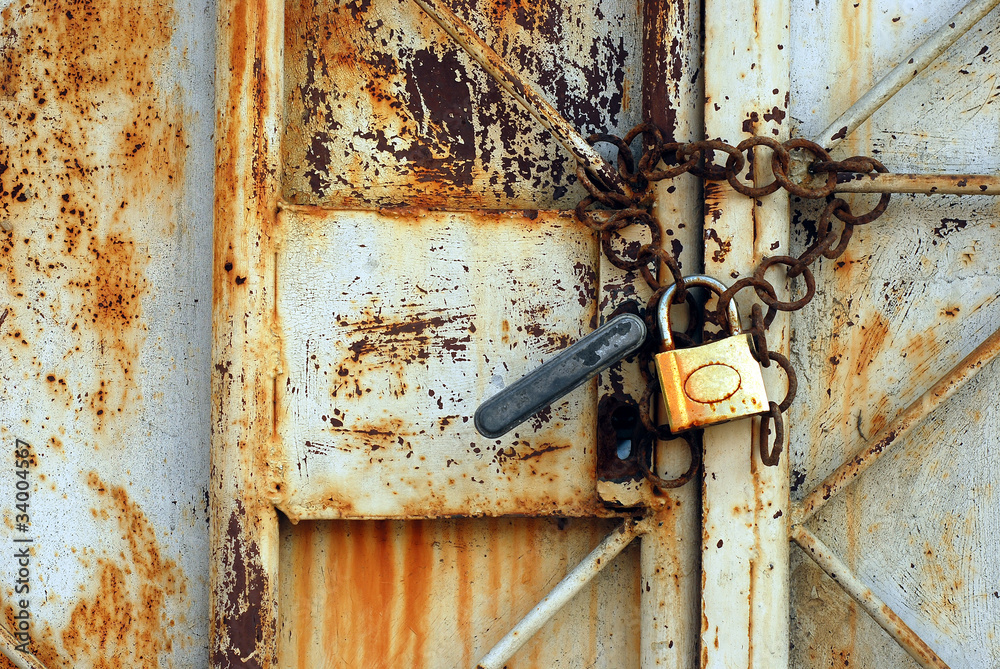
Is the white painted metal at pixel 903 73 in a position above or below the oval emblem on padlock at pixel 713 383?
above

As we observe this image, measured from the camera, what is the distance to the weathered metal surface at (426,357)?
92cm

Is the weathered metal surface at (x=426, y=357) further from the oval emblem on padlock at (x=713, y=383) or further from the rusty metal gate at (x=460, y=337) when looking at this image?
the oval emblem on padlock at (x=713, y=383)

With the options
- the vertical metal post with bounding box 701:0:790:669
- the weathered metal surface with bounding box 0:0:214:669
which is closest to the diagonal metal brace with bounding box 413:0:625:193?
the vertical metal post with bounding box 701:0:790:669

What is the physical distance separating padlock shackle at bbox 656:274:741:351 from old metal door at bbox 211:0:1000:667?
5 centimetres

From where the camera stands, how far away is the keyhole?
3.00ft

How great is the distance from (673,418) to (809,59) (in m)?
0.51

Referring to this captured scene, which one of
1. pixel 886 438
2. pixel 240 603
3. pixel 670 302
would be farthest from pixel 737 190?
pixel 240 603

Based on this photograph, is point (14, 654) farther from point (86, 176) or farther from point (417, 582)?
point (86, 176)

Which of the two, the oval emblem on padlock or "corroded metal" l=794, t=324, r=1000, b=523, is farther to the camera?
"corroded metal" l=794, t=324, r=1000, b=523

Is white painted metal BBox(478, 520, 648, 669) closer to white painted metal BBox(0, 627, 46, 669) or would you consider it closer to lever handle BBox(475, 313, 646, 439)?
lever handle BBox(475, 313, 646, 439)

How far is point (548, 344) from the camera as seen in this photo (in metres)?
0.92

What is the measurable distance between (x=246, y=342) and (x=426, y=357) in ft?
0.73

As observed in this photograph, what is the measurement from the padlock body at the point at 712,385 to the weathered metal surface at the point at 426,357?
0.45ft

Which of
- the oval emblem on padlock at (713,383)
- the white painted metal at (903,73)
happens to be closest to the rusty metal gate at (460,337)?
the white painted metal at (903,73)
